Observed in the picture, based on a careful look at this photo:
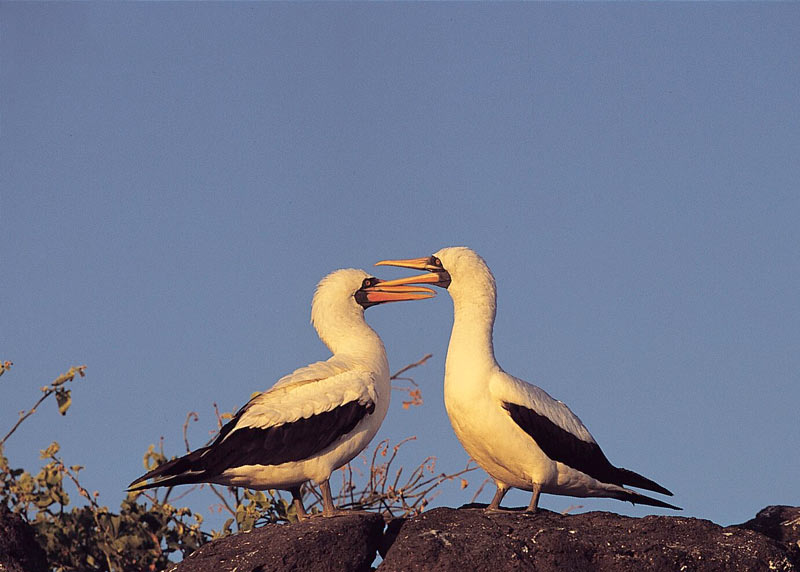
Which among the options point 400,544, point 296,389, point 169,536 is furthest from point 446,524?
point 169,536

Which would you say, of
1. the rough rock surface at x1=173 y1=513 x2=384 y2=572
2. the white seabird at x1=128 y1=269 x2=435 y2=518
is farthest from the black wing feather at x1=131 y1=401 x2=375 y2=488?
the rough rock surface at x1=173 y1=513 x2=384 y2=572

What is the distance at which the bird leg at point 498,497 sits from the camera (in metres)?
9.75

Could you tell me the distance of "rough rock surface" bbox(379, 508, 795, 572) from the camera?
881 cm

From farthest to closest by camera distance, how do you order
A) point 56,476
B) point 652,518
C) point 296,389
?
1. point 56,476
2. point 296,389
3. point 652,518

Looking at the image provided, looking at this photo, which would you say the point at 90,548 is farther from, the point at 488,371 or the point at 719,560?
the point at 719,560

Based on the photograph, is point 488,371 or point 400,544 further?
point 488,371

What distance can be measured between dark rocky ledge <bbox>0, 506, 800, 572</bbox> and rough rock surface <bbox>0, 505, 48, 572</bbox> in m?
1.85

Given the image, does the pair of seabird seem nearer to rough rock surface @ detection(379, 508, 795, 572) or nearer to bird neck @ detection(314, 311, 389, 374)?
bird neck @ detection(314, 311, 389, 374)

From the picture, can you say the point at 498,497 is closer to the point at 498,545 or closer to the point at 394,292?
the point at 498,545

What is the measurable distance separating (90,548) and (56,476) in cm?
84

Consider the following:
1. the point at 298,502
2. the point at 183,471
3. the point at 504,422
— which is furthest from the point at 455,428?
the point at 183,471

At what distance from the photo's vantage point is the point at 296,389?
10078 millimetres

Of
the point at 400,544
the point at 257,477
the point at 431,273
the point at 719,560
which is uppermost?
the point at 431,273

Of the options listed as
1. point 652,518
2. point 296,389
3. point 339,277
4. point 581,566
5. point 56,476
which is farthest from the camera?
point 56,476
